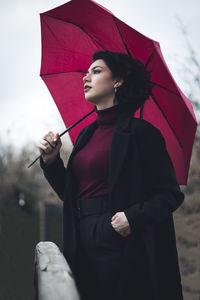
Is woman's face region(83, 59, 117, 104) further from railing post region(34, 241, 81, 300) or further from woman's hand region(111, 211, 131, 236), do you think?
railing post region(34, 241, 81, 300)

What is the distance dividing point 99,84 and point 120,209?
73 centimetres

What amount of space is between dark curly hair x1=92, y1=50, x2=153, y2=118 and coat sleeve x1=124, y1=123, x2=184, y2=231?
237 mm

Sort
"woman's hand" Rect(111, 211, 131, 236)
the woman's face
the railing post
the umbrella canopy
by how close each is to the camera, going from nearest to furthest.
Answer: the railing post < "woman's hand" Rect(111, 211, 131, 236) < the woman's face < the umbrella canopy

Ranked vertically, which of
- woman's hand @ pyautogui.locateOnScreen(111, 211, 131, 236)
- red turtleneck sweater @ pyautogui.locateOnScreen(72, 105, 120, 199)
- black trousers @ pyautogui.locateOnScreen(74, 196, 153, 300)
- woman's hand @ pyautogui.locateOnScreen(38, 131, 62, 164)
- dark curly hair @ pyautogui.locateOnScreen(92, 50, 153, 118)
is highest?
dark curly hair @ pyautogui.locateOnScreen(92, 50, 153, 118)

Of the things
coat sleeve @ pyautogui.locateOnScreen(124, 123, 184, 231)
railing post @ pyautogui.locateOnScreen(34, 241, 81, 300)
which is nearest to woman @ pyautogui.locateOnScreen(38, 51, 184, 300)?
coat sleeve @ pyautogui.locateOnScreen(124, 123, 184, 231)

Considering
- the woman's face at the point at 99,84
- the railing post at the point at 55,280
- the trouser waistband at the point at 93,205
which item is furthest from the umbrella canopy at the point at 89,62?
the railing post at the point at 55,280

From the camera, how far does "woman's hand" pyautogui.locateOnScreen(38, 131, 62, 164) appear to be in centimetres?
195

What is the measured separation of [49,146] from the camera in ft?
6.43

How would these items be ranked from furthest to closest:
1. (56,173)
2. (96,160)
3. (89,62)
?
(89,62)
(56,173)
(96,160)

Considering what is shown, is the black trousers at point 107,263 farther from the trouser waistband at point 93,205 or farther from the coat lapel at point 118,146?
the coat lapel at point 118,146

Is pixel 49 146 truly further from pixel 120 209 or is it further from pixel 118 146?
pixel 120 209

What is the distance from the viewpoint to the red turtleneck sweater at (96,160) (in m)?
1.84

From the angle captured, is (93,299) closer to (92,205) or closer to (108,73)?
(92,205)

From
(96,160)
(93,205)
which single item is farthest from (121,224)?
(96,160)
